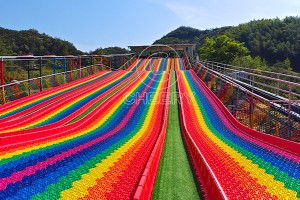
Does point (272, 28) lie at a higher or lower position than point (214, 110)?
higher

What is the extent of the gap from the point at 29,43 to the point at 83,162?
5305 centimetres

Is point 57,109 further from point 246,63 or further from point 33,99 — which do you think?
point 246,63

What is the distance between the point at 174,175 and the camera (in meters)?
5.29

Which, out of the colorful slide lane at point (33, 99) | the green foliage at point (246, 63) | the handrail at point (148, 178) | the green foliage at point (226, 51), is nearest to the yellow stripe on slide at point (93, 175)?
the handrail at point (148, 178)

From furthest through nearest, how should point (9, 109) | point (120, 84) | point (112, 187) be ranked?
point (120, 84), point (9, 109), point (112, 187)

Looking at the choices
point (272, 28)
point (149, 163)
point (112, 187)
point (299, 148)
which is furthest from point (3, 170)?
point (272, 28)

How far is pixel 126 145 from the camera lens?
7.14 meters

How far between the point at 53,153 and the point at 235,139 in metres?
4.29

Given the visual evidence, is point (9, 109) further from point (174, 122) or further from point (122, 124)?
point (174, 122)

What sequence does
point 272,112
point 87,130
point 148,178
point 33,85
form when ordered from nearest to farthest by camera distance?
1. point 148,178
2. point 272,112
3. point 87,130
4. point 33,85

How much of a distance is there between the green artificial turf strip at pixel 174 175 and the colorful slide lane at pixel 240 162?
18 centimetres

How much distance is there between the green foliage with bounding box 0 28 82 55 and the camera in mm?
51466

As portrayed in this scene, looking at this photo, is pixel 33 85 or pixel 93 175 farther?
pixel 33 85

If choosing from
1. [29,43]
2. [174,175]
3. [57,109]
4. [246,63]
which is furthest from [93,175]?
[29,43]
